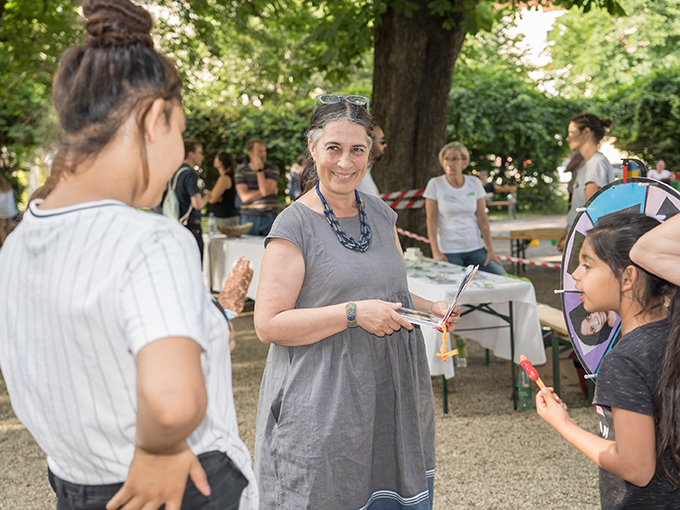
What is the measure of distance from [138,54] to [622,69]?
28.7m

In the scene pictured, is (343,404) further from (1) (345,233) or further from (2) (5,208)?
(2) (5,208)

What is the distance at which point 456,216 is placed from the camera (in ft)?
18.5

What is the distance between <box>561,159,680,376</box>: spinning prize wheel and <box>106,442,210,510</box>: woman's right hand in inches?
56.5

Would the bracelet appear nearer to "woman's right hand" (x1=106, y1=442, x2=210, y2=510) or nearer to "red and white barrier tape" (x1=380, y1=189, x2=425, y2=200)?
"woman's right hand" (x1=106, y1=442, x2=210, y2=510)

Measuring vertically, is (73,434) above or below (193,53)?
below

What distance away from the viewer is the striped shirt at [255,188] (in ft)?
25.9

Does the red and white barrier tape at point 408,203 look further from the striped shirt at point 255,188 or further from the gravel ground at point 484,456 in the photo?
the gravel ground at point 484,456

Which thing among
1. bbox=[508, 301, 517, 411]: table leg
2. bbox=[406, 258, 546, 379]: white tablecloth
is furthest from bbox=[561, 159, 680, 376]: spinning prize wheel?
bbox=[508, 301, 517, 411]: table leg

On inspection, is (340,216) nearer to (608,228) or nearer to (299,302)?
(299,302)

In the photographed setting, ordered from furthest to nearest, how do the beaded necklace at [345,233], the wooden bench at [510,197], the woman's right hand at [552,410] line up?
the wooden bench at [510,197]
the beaded necklace at [345,233]
the woman's right hand at [552,410]

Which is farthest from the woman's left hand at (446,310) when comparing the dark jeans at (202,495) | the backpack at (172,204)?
the backpack at (172,204)

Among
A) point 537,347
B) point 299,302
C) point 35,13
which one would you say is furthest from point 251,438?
point 35,13

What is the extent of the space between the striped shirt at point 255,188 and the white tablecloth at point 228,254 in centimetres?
46

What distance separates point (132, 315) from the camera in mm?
842
